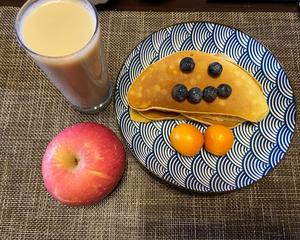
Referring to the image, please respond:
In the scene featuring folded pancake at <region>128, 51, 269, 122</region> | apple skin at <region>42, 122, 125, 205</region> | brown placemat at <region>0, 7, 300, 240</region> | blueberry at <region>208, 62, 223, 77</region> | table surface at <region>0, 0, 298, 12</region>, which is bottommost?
brown placemat at <region>0, 7, 300, 240</region>

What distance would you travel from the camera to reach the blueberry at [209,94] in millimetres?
830

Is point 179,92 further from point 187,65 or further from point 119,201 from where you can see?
point 119,201

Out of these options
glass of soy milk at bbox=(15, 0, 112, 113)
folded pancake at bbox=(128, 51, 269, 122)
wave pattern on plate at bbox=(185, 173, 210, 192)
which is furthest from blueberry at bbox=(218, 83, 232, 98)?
glass of soy milk at bbox=(15, 0, 112, 113)

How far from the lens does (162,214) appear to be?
805 mm

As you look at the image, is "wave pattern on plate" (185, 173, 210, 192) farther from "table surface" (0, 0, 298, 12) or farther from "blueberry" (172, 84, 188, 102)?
"table surface" (0, 0, 298, 12)

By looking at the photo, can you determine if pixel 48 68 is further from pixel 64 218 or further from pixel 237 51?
pixel 237 51

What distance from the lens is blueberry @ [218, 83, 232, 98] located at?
83 centimetres

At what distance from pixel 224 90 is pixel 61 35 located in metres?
0.43

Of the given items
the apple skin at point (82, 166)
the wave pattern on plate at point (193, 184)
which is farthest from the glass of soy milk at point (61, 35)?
the wave pattern on plate at point (193, 184)

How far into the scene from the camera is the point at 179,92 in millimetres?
833

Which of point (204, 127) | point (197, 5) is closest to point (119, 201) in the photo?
point (204, 127)

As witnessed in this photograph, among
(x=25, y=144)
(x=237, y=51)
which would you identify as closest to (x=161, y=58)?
(x=237, y=51)

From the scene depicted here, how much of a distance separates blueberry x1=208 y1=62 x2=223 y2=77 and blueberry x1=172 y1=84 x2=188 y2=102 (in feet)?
0.27

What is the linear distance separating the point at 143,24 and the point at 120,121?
38cm
